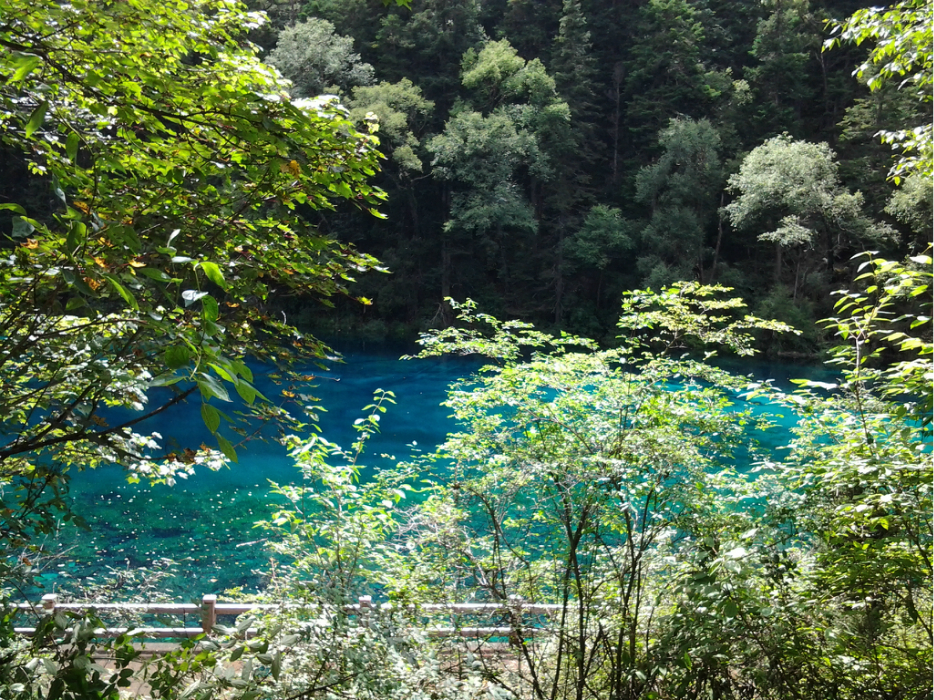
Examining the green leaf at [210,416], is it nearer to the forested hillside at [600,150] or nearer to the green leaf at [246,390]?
the green leaf at [246,390]

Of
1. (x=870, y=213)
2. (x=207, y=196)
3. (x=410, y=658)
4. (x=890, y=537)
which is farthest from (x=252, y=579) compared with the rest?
(x=870, y=213)

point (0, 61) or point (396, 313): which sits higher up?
point (396, 313)

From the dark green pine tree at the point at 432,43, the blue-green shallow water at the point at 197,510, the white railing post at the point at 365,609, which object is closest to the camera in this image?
the white railing post at the point at 365,609

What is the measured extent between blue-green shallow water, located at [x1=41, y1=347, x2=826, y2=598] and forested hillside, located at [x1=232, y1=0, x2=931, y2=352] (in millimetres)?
6637

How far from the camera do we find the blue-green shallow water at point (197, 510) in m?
6.98

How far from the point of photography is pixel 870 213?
18438mm

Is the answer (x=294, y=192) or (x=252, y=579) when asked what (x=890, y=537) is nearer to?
(x=294, y=192)

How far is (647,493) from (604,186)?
74.4 ft

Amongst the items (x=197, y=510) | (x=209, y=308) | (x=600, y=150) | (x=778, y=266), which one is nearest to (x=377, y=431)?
(x=209, y=308)

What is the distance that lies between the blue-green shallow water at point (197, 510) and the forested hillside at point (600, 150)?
6.64 meters

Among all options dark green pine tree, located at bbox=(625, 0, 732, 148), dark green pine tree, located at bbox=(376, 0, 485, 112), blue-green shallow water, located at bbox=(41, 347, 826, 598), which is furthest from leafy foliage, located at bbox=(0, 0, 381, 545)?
dark green pine tree, located at bbox=(376, 0, 485, 112)

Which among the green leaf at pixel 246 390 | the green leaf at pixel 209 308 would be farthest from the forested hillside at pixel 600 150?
the green leaf at pixel 246 390

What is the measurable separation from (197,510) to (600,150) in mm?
19861

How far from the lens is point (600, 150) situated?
79.5 feet
